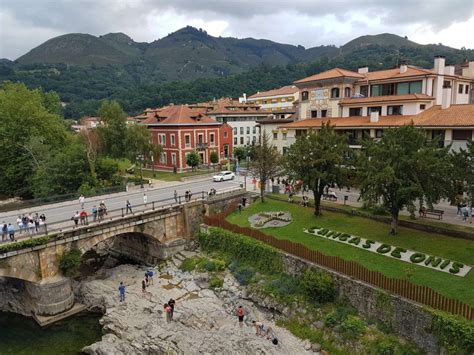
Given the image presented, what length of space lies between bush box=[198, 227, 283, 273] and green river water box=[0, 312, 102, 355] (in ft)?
39.5

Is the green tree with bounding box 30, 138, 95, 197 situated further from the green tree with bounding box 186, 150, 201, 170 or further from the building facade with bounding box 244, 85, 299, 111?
the building facade with bounding box 244, 85, 299, 111

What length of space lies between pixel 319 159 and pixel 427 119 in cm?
1432

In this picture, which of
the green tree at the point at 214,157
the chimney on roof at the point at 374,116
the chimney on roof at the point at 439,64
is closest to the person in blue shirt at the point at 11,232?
the chimney on roof at the point at 374,116

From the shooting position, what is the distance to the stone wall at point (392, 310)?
20.0 metres

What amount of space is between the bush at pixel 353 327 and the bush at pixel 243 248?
7.49m

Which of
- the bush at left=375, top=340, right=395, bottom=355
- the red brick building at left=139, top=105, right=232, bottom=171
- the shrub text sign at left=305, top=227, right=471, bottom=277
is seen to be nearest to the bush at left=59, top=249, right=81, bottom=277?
the shrub text sign at left=305, top=227, right=471, bottom=277

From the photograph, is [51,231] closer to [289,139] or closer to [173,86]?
[289,139]

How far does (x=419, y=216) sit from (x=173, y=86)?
13528 cm

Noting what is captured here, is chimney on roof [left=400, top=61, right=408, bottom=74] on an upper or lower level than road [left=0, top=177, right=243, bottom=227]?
upper

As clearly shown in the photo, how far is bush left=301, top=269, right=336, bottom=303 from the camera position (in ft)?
82.3

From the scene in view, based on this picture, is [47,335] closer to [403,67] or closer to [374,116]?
[374,116]

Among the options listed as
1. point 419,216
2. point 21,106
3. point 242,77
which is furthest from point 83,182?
point 242,77

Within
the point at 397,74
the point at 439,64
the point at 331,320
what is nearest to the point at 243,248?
the point at 331,320

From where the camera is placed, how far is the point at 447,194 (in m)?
26.3
